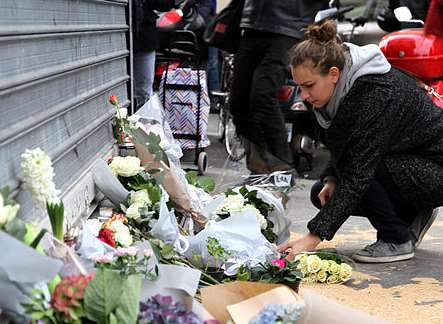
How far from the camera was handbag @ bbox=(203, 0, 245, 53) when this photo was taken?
18.7ft

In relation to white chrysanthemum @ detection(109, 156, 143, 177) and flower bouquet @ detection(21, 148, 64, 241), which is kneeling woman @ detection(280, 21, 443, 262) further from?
flower bouquet @ detection(21, 148, 64, 241)

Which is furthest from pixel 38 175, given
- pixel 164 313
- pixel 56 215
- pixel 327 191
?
pixel 327 191

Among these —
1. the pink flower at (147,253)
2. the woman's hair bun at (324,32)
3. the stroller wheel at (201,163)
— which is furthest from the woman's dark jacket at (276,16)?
the pink flower at (147,253)

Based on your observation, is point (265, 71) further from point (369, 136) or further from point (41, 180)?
point (41, 180)

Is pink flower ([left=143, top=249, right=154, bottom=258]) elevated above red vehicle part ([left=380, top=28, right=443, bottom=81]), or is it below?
below

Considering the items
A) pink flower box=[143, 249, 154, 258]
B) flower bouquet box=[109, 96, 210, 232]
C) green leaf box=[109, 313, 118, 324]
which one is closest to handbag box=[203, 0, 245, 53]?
flower bouquet box=[109, 96, 210, 232]

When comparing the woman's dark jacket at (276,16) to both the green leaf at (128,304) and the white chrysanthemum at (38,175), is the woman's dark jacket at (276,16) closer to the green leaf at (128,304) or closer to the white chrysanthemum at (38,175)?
the white chrysanthemum at (38,175)

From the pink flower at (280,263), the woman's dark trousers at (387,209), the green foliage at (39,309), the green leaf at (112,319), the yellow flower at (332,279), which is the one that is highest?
the green foliage at (39,309)

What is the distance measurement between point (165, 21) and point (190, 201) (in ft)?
15.9

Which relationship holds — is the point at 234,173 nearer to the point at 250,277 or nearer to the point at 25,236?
the point at 250,277

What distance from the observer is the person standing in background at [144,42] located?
19.4 feet

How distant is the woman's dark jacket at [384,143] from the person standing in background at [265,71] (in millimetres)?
1462

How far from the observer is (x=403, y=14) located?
6.20m

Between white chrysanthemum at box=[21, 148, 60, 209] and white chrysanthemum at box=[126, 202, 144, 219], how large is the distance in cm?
98
